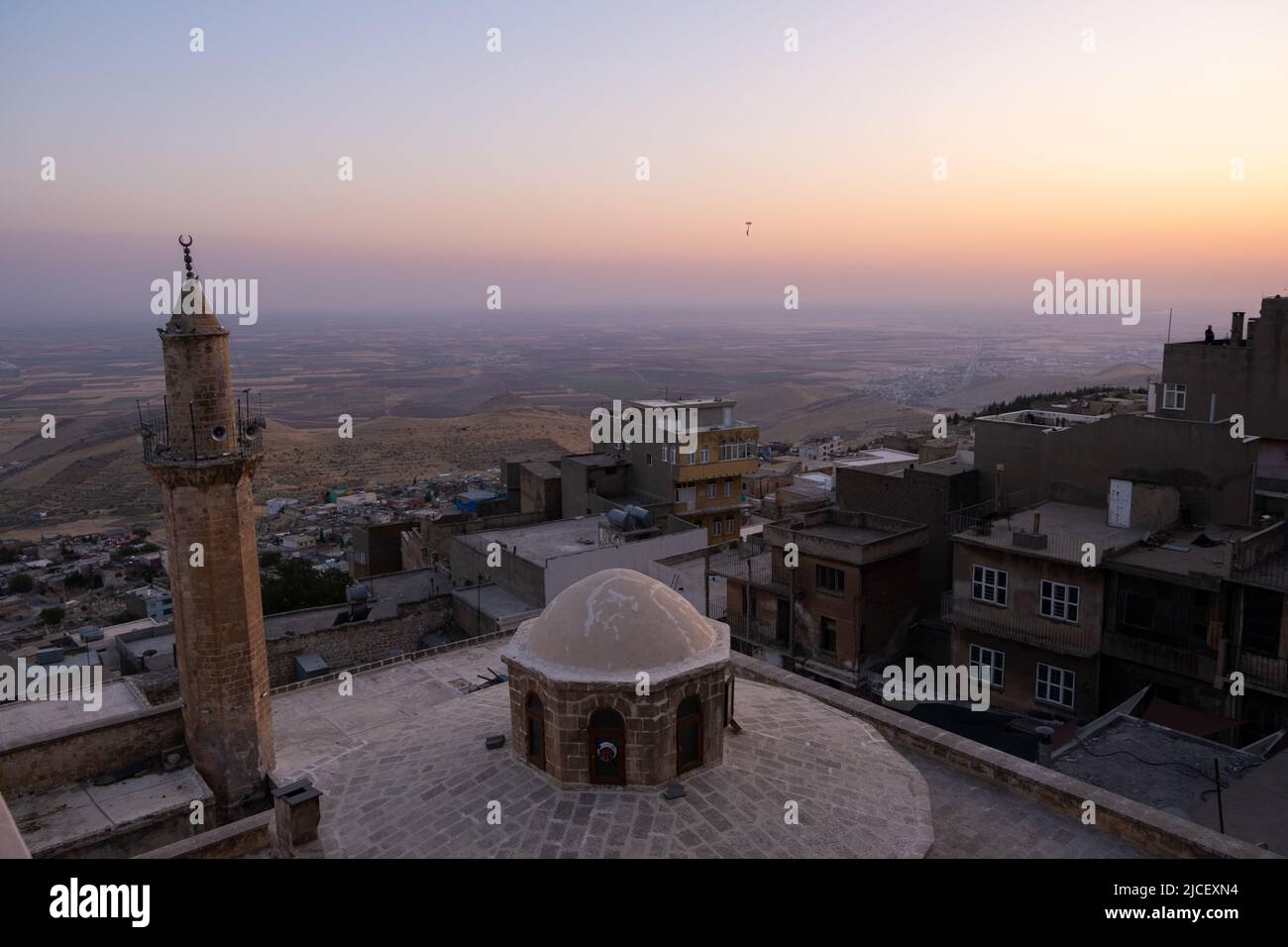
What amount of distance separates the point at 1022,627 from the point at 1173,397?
12.6 metres

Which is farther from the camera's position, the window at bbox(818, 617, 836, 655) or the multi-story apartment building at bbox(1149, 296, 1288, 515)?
the multi-story apartment building at bbox(1149, 296, 1288, 515)

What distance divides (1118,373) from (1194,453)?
16825 cm

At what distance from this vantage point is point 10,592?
49938 millimetres

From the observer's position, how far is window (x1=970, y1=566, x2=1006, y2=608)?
77.2 ft

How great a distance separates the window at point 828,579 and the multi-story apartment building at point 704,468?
14.0 meters

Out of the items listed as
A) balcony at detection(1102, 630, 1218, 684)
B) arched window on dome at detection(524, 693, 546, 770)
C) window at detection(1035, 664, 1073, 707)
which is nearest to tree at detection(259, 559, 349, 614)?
window at detection(1035, 664, 1073, 707)

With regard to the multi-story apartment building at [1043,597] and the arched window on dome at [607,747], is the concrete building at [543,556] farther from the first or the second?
the arched window on dome at [607,747]

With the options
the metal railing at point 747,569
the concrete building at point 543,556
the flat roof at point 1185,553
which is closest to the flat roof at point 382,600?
the concrete building at point 543,556

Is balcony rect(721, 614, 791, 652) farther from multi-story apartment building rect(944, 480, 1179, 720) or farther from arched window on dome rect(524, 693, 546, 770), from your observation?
arched window on dome rect(524, 693, 546, 770)

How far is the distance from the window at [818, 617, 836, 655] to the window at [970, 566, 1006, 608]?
4574mm

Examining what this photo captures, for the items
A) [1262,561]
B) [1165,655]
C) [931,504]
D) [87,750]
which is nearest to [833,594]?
[931,504]
